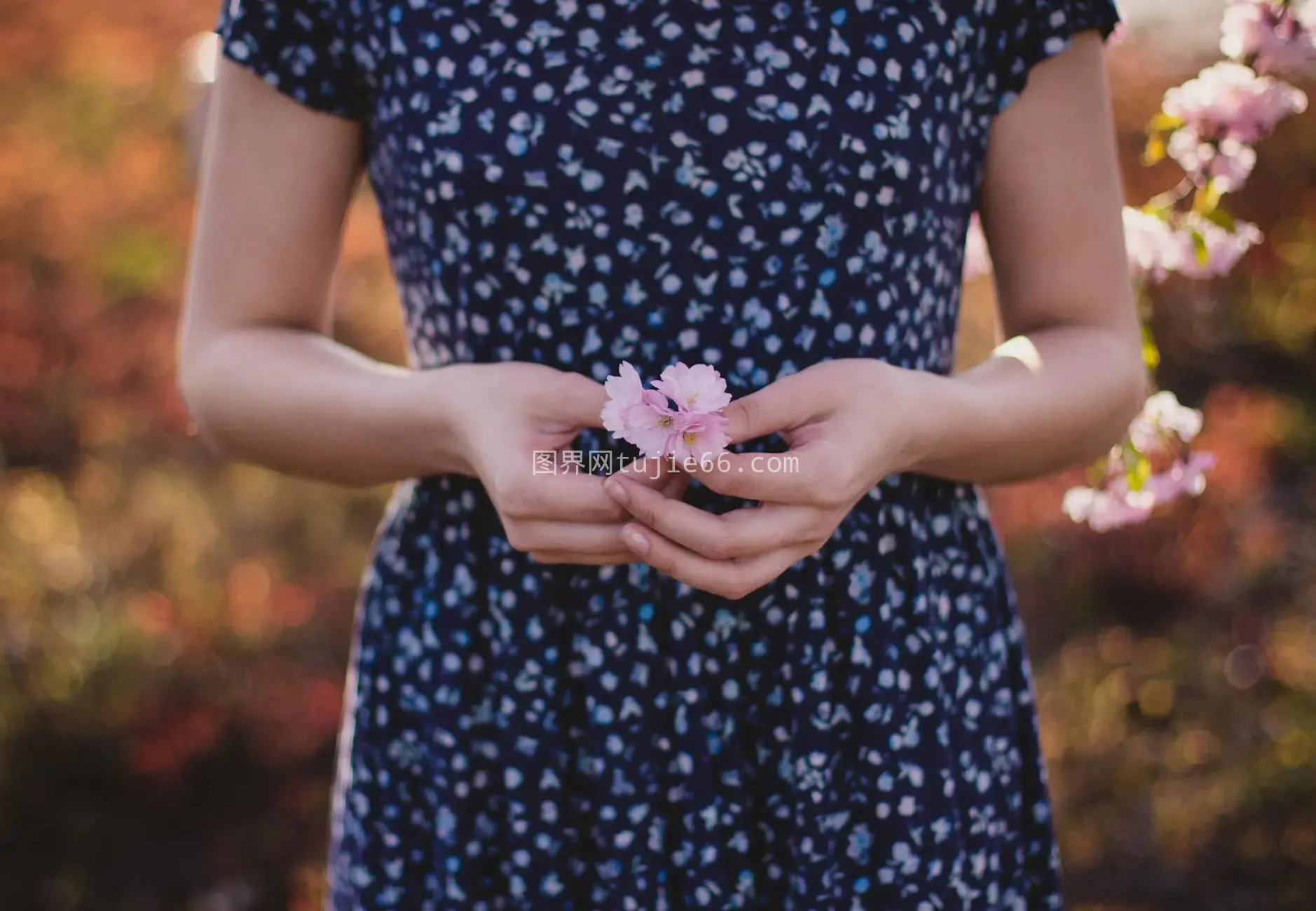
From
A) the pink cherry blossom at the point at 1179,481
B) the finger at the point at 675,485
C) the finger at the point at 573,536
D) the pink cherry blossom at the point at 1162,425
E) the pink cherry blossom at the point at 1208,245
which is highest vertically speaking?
the pink cherry blossom at the point at 1208,245

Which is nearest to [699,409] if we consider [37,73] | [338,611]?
[338,611]

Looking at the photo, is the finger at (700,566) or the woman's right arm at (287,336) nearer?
the finger at (700,566)

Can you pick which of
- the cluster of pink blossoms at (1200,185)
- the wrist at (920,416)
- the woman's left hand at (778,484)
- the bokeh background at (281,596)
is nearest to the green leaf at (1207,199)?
the cluster of pink blossoms at (1200,185)

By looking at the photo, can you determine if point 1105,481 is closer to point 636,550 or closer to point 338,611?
point 636,550

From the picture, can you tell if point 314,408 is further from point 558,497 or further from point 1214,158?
point 1214,158

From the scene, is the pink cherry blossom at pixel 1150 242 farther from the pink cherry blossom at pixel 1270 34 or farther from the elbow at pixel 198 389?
the elbow at pixel 198 389

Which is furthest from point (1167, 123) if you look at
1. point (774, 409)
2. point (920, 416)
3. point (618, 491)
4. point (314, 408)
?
point (314, 408)
